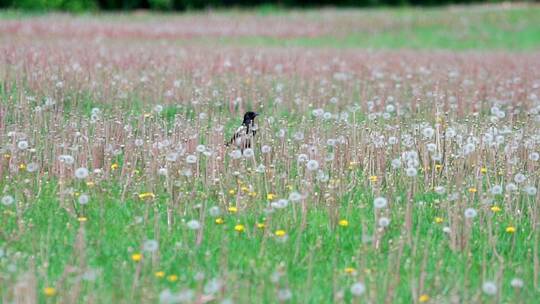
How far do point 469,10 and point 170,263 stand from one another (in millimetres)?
38691

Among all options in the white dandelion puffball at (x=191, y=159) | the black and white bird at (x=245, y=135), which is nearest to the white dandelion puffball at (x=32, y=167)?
the white dandelion puffball at (x=191, y=159)

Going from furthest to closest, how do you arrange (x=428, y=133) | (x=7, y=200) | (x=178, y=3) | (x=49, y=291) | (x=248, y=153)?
1. (x=178, y=3)
2. (x=428, y=133)
3. (x=248, y=153)
4. (x=7, y=200)
5. (x=49, y=291)

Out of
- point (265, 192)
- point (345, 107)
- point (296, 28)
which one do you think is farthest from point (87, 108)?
point (296, 28)

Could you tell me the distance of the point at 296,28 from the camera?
32.7 m

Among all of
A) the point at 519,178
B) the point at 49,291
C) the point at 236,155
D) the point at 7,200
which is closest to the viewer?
the point at 49,291

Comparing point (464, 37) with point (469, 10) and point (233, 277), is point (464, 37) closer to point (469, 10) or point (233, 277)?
point (469, 10)

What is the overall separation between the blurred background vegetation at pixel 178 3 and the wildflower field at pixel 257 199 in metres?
33.8

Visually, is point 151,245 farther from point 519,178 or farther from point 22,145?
point 519,178

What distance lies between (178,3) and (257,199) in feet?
155

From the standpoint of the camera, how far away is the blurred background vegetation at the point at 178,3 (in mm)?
45156

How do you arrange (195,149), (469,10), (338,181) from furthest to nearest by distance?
(469,10)
(195,149)
(338,181)

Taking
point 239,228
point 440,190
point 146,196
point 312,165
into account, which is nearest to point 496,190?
point 440,190

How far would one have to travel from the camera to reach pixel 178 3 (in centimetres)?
5316

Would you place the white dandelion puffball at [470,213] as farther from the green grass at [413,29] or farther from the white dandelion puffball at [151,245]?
the green grass at [413,29]
